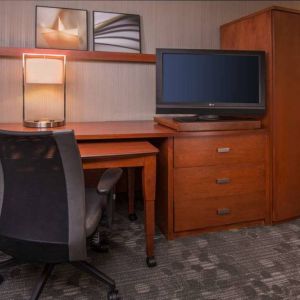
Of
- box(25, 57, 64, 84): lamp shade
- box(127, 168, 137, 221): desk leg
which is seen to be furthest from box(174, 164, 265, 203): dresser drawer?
box(25, 57, 64, 84): lamp shade

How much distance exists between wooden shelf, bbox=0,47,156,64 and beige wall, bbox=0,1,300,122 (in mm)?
98

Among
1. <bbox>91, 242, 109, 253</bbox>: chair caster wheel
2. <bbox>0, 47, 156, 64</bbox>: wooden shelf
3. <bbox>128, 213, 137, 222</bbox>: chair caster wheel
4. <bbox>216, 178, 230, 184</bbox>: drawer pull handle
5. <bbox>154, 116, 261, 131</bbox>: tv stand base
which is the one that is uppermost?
<bbox>0, 47, 156, 64</bbox>: wooden shelf

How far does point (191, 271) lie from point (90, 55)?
5.97ft

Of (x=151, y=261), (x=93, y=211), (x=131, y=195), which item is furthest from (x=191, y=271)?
(x=131, y=195)

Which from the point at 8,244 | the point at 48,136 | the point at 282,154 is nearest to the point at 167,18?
the point at 282,154

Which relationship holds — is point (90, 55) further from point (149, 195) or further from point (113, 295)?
→ point (113, 295)

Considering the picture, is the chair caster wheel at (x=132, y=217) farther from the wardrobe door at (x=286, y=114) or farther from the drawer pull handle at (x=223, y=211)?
the wardrobe door at (x=286, y=114)

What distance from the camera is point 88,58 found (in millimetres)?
2658

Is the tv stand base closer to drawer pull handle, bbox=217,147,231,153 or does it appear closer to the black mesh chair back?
drawer pull handle, bbox=217,147,231,153

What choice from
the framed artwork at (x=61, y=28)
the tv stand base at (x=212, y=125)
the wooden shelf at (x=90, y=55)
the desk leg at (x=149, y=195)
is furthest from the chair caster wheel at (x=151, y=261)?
the framed artwork at (x=61, y=28)

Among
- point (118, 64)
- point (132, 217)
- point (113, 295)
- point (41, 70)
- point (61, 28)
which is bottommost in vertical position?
point (113, 295)

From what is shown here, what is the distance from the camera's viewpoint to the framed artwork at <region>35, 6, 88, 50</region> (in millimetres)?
2584

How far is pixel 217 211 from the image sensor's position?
231cm

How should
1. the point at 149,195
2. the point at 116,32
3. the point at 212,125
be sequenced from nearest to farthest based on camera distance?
the point at 149,195, the point at 212,125, the point at 116,32
